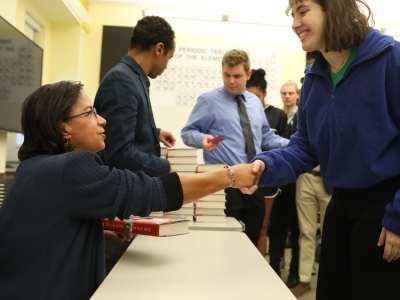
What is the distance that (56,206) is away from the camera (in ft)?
3.52

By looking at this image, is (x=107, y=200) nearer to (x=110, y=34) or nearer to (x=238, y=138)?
(x=238, y=138)

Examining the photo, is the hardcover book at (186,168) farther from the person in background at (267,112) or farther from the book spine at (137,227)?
the person in background at (267,112)

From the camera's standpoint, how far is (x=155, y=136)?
198 centimetres

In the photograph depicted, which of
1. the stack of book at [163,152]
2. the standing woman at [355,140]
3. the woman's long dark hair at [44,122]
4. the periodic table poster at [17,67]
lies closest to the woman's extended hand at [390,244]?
the standing woman at [355,140]

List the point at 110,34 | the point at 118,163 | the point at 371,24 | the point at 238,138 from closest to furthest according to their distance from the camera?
1. the point at 371,24
2. the point at 118,163
3. the point at 238,138
4. the point at 110,34

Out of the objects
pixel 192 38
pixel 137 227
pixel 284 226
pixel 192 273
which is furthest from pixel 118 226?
pixel 192 38

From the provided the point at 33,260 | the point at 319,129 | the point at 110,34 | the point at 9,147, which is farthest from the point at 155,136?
the point at 110,34

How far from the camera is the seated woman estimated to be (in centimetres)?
107

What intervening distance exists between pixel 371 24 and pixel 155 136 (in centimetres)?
104

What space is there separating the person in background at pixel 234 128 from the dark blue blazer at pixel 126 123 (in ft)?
2.52

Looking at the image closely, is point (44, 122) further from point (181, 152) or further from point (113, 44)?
point (113, 44)

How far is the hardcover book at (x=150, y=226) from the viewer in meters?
1.43

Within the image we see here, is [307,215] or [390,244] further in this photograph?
[307,215]

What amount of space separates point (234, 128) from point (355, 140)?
1539mm
